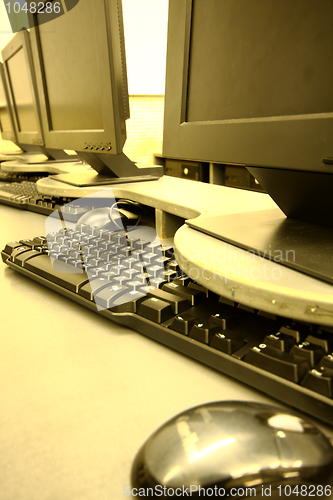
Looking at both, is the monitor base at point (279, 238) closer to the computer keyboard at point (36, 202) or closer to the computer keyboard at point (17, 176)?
the computer keyboard at point (36, 202)

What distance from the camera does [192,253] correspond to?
357 mm

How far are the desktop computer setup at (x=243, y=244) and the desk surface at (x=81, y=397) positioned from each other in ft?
0.07

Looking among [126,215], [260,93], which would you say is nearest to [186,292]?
[260,93]

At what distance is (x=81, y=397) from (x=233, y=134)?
Result: 0.32m

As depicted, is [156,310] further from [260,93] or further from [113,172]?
[113,172]

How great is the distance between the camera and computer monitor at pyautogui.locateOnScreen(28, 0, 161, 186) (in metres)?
0.73

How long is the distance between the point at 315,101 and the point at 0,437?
392mm

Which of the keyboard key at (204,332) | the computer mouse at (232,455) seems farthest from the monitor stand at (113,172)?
the computer mouse at (232,455)

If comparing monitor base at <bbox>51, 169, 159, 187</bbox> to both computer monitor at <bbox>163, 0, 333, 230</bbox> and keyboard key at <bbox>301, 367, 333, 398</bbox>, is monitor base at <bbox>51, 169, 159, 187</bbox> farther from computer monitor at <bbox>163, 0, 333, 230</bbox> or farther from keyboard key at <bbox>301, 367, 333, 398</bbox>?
keyboard key at <bbox>301, 367, 333, 398</bbox>

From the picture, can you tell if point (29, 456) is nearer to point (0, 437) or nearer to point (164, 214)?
point (0, 437)

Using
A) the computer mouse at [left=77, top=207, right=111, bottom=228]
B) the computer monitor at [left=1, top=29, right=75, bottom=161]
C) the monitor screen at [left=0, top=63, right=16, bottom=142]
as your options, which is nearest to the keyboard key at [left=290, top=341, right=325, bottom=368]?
the computer mouse at [left=77, top=207, right=111, bottom=228]

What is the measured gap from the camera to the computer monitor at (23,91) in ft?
3.68

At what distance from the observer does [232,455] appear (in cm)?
19

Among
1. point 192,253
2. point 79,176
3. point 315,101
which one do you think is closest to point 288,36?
point 315,101
